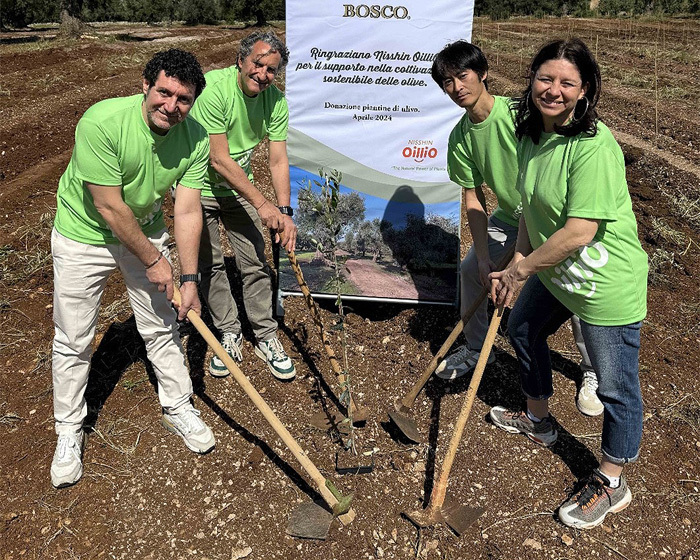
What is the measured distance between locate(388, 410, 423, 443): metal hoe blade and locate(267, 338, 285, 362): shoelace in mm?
800

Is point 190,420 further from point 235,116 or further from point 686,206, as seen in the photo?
point 686,206

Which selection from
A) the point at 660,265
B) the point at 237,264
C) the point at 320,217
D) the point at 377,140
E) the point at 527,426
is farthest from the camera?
the point at 660,265

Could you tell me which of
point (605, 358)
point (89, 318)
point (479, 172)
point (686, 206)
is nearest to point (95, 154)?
point (89, 318)

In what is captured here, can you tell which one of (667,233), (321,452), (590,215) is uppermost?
(590,215)

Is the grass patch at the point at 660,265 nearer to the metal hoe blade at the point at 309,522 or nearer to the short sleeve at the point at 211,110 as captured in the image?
the metal hoe blade at the point at 309,522

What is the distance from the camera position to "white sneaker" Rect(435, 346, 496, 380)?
3.86 meters

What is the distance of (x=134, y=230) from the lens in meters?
2.62

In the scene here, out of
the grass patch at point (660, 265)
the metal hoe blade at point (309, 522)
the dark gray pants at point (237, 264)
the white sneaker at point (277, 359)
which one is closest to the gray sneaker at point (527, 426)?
the metal hoe blade at point (309, 522)

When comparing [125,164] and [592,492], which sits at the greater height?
[125,164]

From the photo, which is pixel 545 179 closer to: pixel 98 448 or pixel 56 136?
pixel 98 448

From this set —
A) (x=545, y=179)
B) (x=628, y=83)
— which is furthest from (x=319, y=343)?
(x=628, y=83)

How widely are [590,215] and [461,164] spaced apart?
46.0 inches

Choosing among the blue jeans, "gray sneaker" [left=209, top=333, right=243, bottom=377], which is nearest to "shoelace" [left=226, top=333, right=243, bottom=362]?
"gray sneaker" [left=209, top=333, right=243, bottom=377]

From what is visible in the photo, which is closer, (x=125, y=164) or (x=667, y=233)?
(x=125, y=164)
